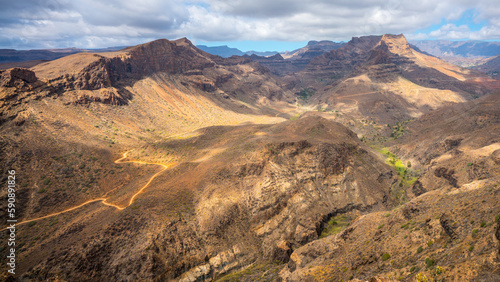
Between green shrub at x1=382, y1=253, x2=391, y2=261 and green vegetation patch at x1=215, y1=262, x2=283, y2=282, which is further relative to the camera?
green vegetation patch at x1=215, y1=262, x2=283, y2=282

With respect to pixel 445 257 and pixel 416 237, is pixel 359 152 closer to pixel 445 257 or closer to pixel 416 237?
pixel 416 237

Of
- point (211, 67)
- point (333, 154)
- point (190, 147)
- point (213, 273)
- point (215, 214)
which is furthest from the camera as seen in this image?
point (211, 67)

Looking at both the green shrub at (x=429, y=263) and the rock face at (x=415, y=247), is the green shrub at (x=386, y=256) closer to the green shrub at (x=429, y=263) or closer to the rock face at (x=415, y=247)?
the rock face at (x=415, y=247)

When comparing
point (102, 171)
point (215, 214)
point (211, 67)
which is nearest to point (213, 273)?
point (215, 214)

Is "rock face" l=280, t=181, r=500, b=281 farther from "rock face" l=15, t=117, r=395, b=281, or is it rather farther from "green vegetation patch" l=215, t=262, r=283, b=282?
"rock face" l=15, t=117, r=395, b=281

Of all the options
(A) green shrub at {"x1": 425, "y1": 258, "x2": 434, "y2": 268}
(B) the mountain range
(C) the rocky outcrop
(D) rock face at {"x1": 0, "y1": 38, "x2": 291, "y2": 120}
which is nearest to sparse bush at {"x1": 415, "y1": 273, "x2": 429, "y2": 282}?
(B) the mountain range

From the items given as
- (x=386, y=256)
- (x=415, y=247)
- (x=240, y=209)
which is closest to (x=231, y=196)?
(x=240, y=209)

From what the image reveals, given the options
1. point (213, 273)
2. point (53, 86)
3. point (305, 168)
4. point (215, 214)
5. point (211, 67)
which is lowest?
point (213, 273)

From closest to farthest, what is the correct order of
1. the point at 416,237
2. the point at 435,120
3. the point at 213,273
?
the point at 416,237 < the point at 213,273 < the point at 435,120

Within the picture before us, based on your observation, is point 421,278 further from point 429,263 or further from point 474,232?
point 474,232
